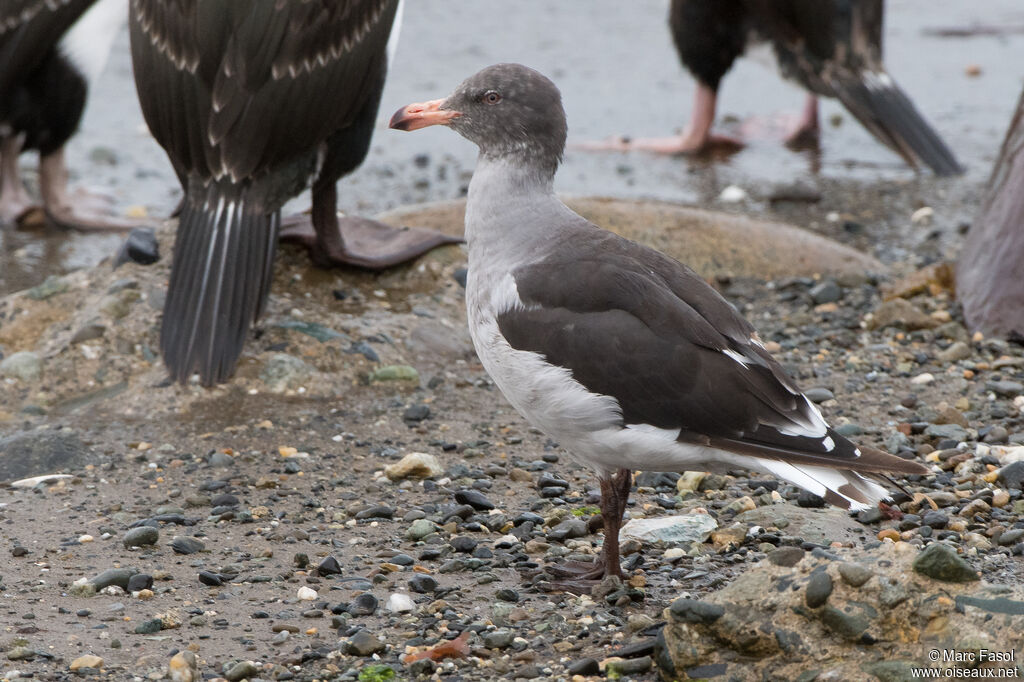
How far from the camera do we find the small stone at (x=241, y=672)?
317 cm

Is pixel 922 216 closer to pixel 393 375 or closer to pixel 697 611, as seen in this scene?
pixel 393 375

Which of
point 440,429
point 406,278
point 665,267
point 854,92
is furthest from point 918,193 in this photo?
point 665,267

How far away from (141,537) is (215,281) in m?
1.34

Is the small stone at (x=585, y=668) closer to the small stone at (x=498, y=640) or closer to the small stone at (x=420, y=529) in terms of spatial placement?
the small stone at (x=498, y=640)

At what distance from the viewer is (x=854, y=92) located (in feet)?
26.9

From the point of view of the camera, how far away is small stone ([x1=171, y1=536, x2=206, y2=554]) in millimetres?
3867

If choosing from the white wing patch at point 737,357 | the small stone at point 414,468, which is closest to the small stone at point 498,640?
the white wing patch at point 737,357

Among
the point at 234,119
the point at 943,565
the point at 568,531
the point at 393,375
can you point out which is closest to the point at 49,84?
the point at 234,119

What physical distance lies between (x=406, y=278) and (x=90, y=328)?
1.32 metres

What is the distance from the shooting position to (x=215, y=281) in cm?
498

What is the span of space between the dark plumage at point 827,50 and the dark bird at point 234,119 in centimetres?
360

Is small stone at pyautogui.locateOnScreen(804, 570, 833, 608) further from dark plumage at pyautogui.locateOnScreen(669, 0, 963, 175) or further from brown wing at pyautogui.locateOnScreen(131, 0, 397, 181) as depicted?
dark plumage at pyautogui.locateOnScreen(669, 0, 963, 175)

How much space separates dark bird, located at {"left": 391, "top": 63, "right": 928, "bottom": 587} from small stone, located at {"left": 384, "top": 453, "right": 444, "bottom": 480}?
31.5 inches

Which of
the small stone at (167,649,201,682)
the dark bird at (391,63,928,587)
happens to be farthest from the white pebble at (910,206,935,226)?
the small stone at (167,649,201,682)
